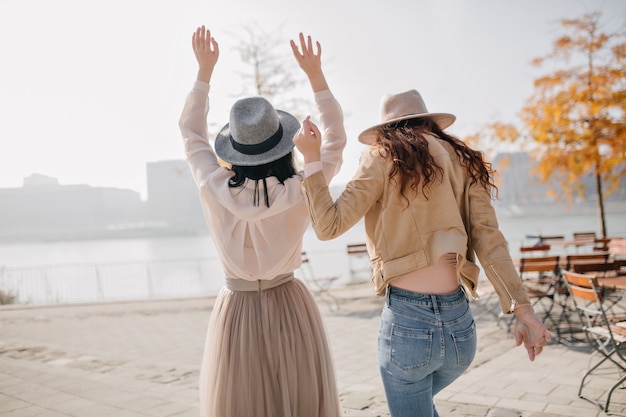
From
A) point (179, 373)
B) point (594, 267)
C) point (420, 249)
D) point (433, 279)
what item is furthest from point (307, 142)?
point (594, 267)

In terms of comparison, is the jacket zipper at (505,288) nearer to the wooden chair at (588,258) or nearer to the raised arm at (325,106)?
the raised arm at (325,106)

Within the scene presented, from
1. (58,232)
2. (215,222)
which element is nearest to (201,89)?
(215,222)

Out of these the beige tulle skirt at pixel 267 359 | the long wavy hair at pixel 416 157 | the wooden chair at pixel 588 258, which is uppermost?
the long wavy hair at pixel 416 157

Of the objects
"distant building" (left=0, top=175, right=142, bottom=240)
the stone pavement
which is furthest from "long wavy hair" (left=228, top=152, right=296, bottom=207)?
"distant building" (left=0, top=175, right=142, bottom=240)

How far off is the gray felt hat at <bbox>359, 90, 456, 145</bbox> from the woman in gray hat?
0.30 meters

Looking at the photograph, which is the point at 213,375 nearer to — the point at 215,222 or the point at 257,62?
the point at 215,222

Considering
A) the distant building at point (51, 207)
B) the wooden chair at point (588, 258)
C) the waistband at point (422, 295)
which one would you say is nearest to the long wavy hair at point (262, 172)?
the waistband at point (422, 295)

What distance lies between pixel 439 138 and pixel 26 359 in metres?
6.38

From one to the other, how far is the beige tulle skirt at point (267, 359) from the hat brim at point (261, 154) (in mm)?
584

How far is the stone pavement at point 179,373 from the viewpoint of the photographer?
13.3 feet

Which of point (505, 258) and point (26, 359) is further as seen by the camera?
point (26, 359)

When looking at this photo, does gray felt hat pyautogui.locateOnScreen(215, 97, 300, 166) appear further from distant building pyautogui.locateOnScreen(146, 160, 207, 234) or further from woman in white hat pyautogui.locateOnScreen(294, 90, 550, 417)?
distant building pyautogui.locateOnScreen(146, 160, 207, 234)

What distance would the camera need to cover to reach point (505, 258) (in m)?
1.81

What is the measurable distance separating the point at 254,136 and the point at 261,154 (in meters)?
0.08
